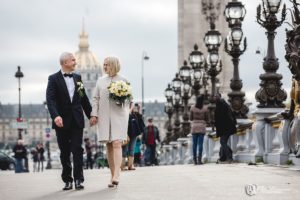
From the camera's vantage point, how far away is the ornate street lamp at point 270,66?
22.0 meters

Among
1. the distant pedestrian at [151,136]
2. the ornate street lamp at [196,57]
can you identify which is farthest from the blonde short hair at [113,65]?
the ornate street lamp at [196,57]

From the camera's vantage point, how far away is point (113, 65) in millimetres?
13523

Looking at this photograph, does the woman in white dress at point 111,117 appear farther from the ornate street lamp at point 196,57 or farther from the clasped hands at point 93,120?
the ornate street lamp at point 196,57

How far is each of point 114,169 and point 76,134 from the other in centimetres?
88

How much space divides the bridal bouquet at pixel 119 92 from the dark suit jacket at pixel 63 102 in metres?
0.44

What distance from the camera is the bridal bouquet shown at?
13367 mm

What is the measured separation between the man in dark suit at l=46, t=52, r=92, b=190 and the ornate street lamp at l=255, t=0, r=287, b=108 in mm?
9755

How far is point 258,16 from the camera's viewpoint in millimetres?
22203

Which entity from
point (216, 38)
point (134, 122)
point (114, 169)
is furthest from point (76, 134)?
point (216, 38)

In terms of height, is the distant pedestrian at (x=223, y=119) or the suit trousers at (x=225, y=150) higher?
the distant pedestrian at (x=223, y=119)

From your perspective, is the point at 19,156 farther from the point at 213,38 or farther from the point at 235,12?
the point at 235,12

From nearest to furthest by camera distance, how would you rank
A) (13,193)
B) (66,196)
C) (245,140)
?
(66,196)
(13,193)
(245,140)

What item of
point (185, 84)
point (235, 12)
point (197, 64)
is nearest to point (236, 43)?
point (235, 12)

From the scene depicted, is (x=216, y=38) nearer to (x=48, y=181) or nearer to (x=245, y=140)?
(x=245, y=140)
